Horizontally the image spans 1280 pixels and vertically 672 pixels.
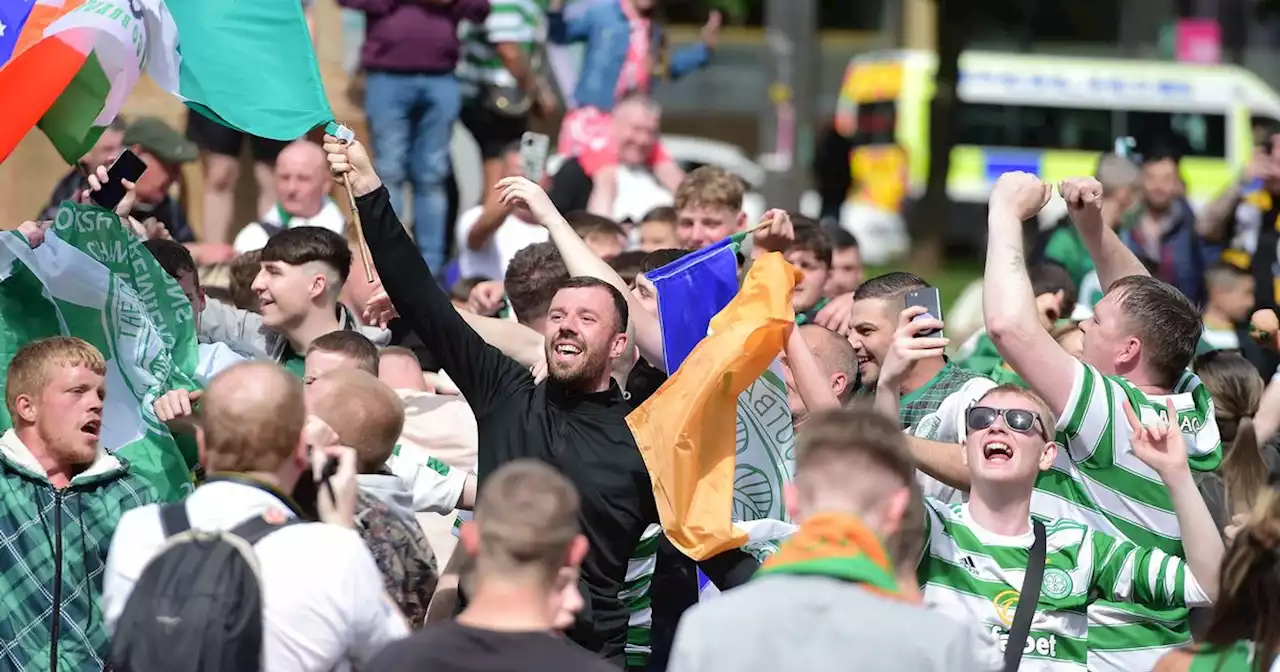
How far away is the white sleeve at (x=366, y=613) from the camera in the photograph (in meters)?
4.79

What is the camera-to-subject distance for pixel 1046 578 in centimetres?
596

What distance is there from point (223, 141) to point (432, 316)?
596cm

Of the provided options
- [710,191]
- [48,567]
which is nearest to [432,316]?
[48,567]

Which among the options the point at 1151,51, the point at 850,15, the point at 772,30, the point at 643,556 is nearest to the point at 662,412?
the point at 643,556

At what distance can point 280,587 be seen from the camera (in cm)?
474

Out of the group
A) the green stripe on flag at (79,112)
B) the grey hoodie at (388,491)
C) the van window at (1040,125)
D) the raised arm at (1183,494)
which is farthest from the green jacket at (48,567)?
the van window at (1040,125)

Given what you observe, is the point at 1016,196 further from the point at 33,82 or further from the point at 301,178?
the point at 301,178

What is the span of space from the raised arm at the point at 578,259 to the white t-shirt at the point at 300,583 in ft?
7.60

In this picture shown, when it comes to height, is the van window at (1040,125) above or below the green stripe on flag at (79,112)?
below

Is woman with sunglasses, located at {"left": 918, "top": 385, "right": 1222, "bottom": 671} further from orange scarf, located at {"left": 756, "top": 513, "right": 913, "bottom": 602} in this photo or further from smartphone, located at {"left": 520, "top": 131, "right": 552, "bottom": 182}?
smartphone, located at {"left": 520, "top": 131, "right": 552, "bottom": 182}

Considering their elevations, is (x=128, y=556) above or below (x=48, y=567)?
above

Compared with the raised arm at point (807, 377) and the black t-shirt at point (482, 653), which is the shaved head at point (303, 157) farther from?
the black t-shirt at point (482, 653)

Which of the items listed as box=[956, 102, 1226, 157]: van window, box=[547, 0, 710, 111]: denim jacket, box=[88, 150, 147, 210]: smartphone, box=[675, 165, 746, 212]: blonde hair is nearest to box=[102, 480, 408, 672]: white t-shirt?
box=[88, 150, 147, 210]: smartphone

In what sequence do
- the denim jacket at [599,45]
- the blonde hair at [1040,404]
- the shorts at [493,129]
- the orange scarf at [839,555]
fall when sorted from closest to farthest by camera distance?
the orange scarf at [839,555], the blonde hair at [1040,404], the shorts at [493,129], the denim jacket at [599,45]
